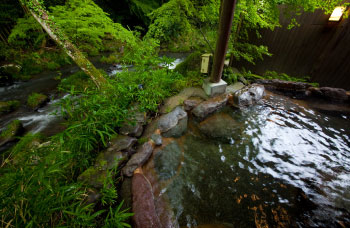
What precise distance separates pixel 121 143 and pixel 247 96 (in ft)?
13.0

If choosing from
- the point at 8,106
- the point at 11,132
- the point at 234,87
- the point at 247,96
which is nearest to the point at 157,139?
the point at 247,96

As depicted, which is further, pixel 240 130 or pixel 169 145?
pixel 240 130

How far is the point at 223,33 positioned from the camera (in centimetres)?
320

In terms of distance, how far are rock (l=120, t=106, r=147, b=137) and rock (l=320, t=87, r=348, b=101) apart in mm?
5965

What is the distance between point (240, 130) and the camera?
344 centimetres

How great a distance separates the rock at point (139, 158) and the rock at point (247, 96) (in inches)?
118

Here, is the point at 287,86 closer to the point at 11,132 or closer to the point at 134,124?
the point at 134,124

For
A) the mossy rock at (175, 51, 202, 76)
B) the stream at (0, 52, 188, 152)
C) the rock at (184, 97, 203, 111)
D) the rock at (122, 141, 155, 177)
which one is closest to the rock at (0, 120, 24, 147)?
the stream at (0, 52, 188, 152)

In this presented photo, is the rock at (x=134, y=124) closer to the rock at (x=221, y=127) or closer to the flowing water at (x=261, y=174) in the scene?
the flowing water at (x=261, y=174)

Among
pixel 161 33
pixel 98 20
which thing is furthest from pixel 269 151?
pixel 98 20

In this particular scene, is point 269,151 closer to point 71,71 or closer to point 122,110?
point 122,110

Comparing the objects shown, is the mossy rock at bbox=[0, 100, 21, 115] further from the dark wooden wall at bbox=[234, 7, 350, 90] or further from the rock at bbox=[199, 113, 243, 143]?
the dark wooden wall at bbox=[234, 7, 350, 90]

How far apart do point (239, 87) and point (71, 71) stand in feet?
34.4

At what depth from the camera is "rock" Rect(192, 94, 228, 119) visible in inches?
143
